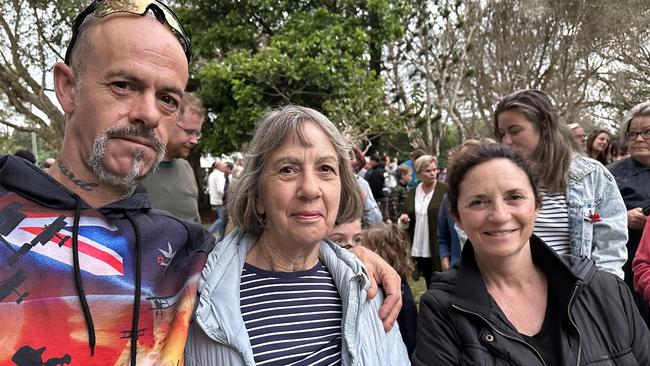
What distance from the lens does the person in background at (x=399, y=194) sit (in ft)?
36.4

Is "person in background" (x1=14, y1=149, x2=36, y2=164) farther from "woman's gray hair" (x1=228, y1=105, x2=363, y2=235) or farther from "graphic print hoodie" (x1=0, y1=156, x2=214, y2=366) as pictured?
"woman's gray hair" (x1=228, y1=105, x2=363, y2=235)

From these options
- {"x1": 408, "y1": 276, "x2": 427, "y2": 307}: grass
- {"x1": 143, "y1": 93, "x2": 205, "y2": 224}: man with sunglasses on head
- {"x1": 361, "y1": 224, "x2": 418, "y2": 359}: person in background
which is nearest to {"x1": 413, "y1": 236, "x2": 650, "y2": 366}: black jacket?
{"x1": 361, "y1": 224, "x2": 418, "y2": 359}: person in background

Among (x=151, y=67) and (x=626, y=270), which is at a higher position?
(x=151, y=67)

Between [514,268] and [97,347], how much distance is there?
1.56 meters

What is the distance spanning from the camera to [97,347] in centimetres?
138

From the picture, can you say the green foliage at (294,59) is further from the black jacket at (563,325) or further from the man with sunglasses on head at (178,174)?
the black jacket at (563,325)

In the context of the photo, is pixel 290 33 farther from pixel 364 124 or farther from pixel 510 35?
pixel 510 35

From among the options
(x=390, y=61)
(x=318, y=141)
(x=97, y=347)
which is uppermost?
(x=390, y=61)

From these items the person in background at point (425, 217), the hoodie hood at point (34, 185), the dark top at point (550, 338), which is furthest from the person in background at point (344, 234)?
the person in background at point (425, 217)

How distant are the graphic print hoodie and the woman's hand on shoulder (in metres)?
0.71

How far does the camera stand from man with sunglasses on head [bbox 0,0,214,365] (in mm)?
1339

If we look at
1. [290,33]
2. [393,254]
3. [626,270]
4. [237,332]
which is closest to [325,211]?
[237,332]

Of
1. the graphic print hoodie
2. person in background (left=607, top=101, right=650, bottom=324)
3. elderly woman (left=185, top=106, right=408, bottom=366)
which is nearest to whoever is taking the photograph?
the graphic print hoodie

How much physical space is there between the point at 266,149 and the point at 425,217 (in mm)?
4084
